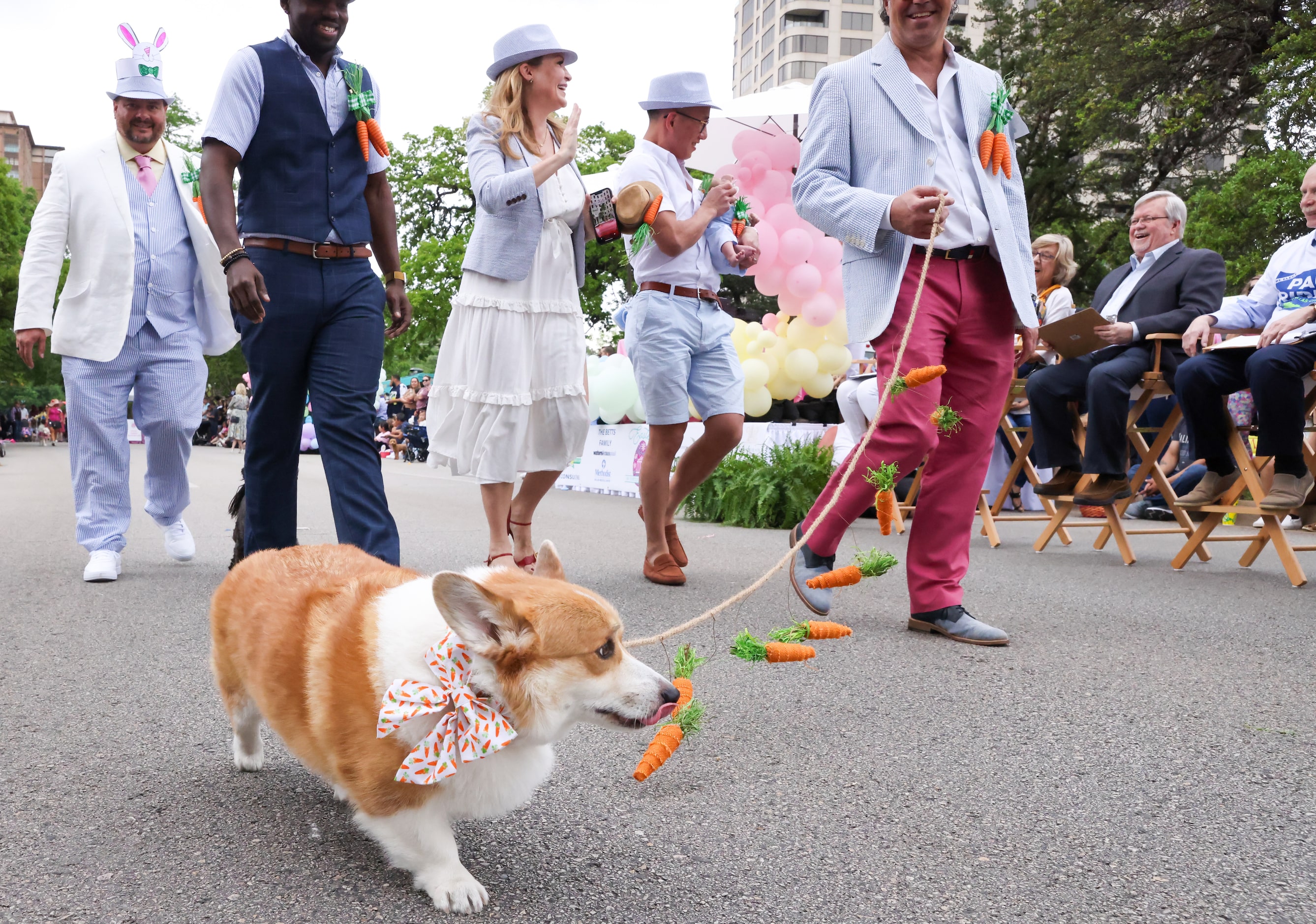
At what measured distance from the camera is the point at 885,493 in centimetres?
355

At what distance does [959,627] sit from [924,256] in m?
1.55

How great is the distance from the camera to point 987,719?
325 cm

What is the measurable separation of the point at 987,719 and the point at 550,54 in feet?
11.9

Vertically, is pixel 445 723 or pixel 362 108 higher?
pixel 362 108

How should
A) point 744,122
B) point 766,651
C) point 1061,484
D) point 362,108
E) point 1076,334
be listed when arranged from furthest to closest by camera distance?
point 744,122 < point 1061,484 < point 1076,334 < point 362,108 < point 766,651

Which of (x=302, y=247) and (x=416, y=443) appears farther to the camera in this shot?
(x=416, y=443)

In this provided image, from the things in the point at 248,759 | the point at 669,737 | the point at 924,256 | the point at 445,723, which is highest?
the point at 924,256

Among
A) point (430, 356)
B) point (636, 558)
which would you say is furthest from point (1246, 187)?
point (430, 356)

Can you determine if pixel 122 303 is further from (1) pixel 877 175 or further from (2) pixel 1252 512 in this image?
(2) pixel 1252 512

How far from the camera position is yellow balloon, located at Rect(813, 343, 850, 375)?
12.4m

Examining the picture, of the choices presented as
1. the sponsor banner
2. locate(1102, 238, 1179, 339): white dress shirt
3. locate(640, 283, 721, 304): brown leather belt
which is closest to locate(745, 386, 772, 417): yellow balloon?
the sponsor banner

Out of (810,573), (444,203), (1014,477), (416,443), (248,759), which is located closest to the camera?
(248,759)

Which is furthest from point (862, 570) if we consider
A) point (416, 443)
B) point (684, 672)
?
point (416, 443)

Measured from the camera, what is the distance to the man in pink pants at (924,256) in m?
4.07
